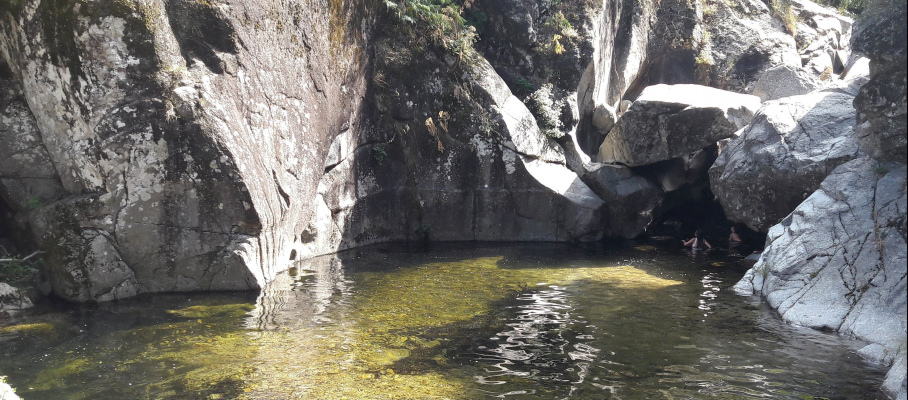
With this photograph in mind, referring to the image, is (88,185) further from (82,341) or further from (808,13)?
(808,13)

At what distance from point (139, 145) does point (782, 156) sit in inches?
535

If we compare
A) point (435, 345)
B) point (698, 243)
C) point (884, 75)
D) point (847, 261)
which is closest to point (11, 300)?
point (435, 345)

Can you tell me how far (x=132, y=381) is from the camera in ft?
24.7

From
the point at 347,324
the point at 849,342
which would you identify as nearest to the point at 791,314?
the point at 849,342

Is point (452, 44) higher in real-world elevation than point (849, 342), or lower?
higher

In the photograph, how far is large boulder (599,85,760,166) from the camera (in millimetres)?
17484

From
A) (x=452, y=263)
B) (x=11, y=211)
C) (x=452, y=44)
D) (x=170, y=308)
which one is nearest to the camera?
(x=170, y=308)

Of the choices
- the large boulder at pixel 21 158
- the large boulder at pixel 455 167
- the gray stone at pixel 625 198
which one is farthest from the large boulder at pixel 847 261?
the large boulder at pixel 21 158

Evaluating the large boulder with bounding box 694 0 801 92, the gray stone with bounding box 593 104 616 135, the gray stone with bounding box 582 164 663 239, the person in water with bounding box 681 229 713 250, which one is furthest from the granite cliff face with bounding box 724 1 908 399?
the large boulder with bounding box 694 0 801 92

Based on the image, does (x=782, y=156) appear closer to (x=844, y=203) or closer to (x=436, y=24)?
(x=844, y=203)

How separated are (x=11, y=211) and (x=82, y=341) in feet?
14.8

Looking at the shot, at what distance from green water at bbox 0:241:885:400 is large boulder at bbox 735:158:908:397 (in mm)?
477

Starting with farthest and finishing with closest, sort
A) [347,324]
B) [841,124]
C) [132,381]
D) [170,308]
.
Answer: [841,124] < [170,308] < [347,324] < [132,381]

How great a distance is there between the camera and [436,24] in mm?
18281
